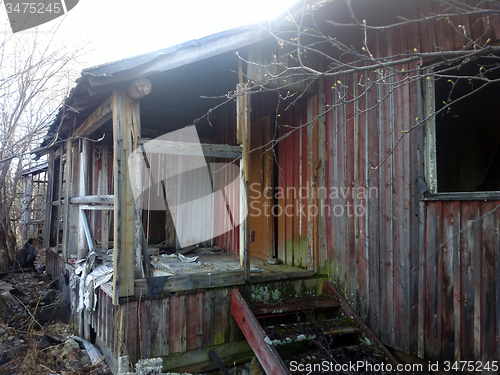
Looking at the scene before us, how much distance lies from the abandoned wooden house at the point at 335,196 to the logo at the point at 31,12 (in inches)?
49.9

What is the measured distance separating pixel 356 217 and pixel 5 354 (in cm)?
475

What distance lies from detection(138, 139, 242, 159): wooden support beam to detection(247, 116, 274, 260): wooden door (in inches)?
59.4

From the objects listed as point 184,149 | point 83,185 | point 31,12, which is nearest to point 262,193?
A: point 184,149

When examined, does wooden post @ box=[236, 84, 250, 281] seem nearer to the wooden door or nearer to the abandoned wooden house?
the abandoned wooden house

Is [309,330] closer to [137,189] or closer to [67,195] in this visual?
[137,189]

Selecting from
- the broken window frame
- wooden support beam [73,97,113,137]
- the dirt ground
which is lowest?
the dirt ground

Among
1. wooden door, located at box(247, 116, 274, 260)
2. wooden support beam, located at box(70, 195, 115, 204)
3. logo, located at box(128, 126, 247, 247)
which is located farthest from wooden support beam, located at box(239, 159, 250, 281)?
logo, located at box(128, 126, 247, 247)

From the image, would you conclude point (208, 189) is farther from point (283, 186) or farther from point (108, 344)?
point (108, 344)

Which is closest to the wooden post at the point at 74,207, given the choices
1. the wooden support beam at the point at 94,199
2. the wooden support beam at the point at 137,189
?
the wooden support beam at the point at 94,199

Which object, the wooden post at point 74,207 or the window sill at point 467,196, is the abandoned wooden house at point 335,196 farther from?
the wooden post at point 74,207

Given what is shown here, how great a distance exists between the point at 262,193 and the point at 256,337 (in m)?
2.88

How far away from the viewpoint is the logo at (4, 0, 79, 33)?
4487mm

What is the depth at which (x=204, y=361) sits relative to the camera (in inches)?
155

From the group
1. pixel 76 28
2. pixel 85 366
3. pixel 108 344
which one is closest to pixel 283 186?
pixel 108 344
